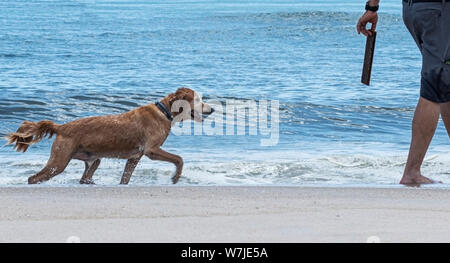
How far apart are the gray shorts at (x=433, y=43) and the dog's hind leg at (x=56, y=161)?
9.61ft

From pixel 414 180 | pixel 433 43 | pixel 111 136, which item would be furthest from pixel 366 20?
pixel 111 136

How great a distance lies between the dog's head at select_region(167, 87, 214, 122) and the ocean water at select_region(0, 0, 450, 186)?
542mm

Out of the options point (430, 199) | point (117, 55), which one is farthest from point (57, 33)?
point (430, 199)

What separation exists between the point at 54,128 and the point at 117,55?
1265 cm

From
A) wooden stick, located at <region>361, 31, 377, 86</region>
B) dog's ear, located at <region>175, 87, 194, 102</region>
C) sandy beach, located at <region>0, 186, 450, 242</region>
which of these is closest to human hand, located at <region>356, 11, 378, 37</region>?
wooden stick, located at <region>361, 31, 377, 86</region>

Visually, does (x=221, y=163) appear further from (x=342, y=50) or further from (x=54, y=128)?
(x=342, y=50)

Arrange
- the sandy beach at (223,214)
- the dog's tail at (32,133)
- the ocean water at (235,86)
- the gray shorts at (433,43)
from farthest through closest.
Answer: the ocean water at (235,86) → the dog's tail at (32,133) → the gray shorts at (433,43) → the sandy beach at (223,214)

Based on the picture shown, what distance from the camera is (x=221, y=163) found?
8039 millimetres

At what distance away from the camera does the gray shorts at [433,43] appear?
5969 mm

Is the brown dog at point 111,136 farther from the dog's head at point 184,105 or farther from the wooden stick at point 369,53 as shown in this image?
the wooden stick at point 369,53

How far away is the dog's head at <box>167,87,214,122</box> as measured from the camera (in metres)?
7.32

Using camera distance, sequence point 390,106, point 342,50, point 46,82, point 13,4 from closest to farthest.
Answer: point 390,106 < point 46,82 < point 342,50 < point 13,4

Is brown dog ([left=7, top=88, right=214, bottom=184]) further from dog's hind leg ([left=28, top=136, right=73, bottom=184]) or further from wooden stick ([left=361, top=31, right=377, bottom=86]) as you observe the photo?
wooden stick ([left=361, top=31, right=377, bottom=86])

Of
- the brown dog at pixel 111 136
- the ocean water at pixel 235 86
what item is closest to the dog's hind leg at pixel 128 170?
the brown dog at pixel 111 136
